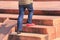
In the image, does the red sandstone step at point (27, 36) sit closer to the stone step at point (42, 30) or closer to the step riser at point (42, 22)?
the stone step at point (42, 30)

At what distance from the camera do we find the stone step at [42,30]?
20.7 ft

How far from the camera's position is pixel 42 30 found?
249 inches

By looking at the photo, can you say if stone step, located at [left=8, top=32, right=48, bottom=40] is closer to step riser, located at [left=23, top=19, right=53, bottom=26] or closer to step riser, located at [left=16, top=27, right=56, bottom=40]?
step riser, located at [left=16, top=27, right=56, bottom=40]

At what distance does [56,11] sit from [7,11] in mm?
1786

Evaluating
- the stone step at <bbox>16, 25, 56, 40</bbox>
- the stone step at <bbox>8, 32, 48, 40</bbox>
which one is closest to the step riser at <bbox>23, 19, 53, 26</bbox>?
the stone step at <bbox>16, 25, 56, 40</bbox>

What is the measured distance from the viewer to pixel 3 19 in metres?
7.28

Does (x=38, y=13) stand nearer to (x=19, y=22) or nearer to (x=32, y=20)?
(x=32, y=20)

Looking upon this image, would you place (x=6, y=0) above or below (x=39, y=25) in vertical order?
above

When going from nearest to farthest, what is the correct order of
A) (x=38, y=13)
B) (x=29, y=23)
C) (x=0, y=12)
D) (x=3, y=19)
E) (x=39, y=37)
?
(x=39, y=37) < (x=29, y=23) < (x=3, y=19) < (x=38, y=13) < (x=0, y=12)

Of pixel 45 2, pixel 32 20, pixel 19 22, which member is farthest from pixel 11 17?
pixel 45 2

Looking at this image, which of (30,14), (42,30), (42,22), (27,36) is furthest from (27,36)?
(42,22)

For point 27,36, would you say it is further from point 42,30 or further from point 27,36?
point 42,30

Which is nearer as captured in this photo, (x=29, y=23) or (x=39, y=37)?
(x=39, y=37)

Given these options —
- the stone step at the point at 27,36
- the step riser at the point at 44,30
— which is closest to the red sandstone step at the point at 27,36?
the stone step at the point at 27,36
